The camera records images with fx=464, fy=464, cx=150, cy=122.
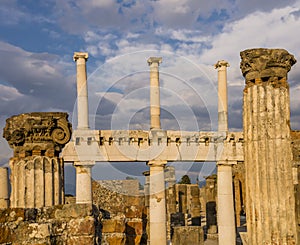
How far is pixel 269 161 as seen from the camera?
A: 7148 mm

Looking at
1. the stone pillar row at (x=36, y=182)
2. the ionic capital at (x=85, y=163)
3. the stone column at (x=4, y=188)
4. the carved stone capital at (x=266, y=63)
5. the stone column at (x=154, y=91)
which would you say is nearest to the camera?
the stone pillar row at (x=36, y=182)

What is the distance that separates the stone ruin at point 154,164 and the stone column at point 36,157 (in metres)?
0.02

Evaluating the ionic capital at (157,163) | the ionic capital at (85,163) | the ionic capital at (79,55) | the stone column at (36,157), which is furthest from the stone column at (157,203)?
the stone column at (36,157)

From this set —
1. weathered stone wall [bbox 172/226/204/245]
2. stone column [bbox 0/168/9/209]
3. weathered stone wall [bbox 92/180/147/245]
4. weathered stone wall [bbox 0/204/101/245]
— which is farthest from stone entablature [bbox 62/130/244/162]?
weathered stone wall [bbox 0/204/101/245]

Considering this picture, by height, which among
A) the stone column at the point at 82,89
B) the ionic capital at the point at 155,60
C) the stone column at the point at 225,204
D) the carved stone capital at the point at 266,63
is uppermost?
the ionic capital at the point at 155,60

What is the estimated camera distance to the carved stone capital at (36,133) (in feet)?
24.8

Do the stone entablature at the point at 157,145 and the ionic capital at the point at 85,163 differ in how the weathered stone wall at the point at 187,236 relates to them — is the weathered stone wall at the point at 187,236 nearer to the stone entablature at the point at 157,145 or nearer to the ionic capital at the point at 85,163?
the stone entablature at the point at 157,145

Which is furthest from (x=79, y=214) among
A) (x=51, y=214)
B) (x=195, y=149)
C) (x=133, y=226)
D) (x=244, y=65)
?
(x=195, y=149)

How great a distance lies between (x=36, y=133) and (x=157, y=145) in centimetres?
827

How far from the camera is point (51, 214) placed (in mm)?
3959

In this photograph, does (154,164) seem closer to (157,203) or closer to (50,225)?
(157,203)

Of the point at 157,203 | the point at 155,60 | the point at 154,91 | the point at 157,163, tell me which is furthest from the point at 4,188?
the point at 155,60

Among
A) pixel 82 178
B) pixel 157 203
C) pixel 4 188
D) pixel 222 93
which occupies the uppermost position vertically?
pixel 222 93

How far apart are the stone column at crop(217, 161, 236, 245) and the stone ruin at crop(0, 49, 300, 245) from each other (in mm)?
36
